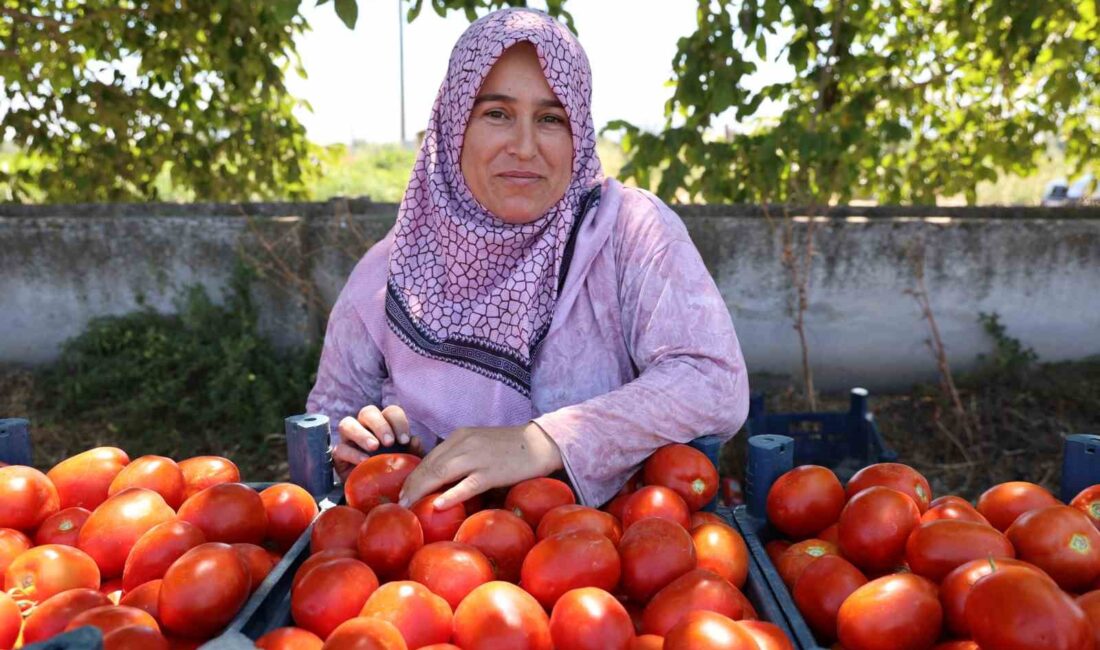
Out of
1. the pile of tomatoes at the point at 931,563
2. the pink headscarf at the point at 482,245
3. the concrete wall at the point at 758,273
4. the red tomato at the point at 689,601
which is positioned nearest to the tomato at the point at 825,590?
the pile of tomatoes at the point at 931,563

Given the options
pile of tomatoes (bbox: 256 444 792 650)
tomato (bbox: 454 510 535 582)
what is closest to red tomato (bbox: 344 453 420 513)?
pile of tomatoes (bbox: 256 444 792 650)

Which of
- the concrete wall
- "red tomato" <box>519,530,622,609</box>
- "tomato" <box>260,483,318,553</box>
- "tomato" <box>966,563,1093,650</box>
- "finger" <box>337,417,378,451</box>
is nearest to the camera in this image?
"tomato" <box>966,563,1093,650</box>

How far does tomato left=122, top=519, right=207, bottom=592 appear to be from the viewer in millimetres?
1312

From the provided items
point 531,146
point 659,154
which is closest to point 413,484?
point 531,146

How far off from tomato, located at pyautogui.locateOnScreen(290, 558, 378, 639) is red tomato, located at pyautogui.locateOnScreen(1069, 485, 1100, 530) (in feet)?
4.04

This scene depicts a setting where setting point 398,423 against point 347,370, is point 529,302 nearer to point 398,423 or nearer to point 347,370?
point 398,423

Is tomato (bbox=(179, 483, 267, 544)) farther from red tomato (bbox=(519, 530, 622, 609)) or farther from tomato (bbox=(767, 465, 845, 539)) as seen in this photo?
tomato (bbox=(767, 465, 845, 539))

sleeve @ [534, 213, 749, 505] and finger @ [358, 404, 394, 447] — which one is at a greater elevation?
sleeve @ [534, 213, 749, 505]

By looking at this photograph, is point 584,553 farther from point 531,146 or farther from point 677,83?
point 677,83

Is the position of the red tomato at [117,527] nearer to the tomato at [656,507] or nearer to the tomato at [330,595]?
the tomato at [330,595]

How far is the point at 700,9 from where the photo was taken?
12.3ft

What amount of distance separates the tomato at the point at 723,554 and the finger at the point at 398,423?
0.75 m

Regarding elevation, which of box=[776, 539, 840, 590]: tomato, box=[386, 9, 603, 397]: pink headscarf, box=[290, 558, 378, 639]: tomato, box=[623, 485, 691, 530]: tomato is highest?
box=[386, 9, 603, 397]: pink headscarf

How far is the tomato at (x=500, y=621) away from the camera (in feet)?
3.60
